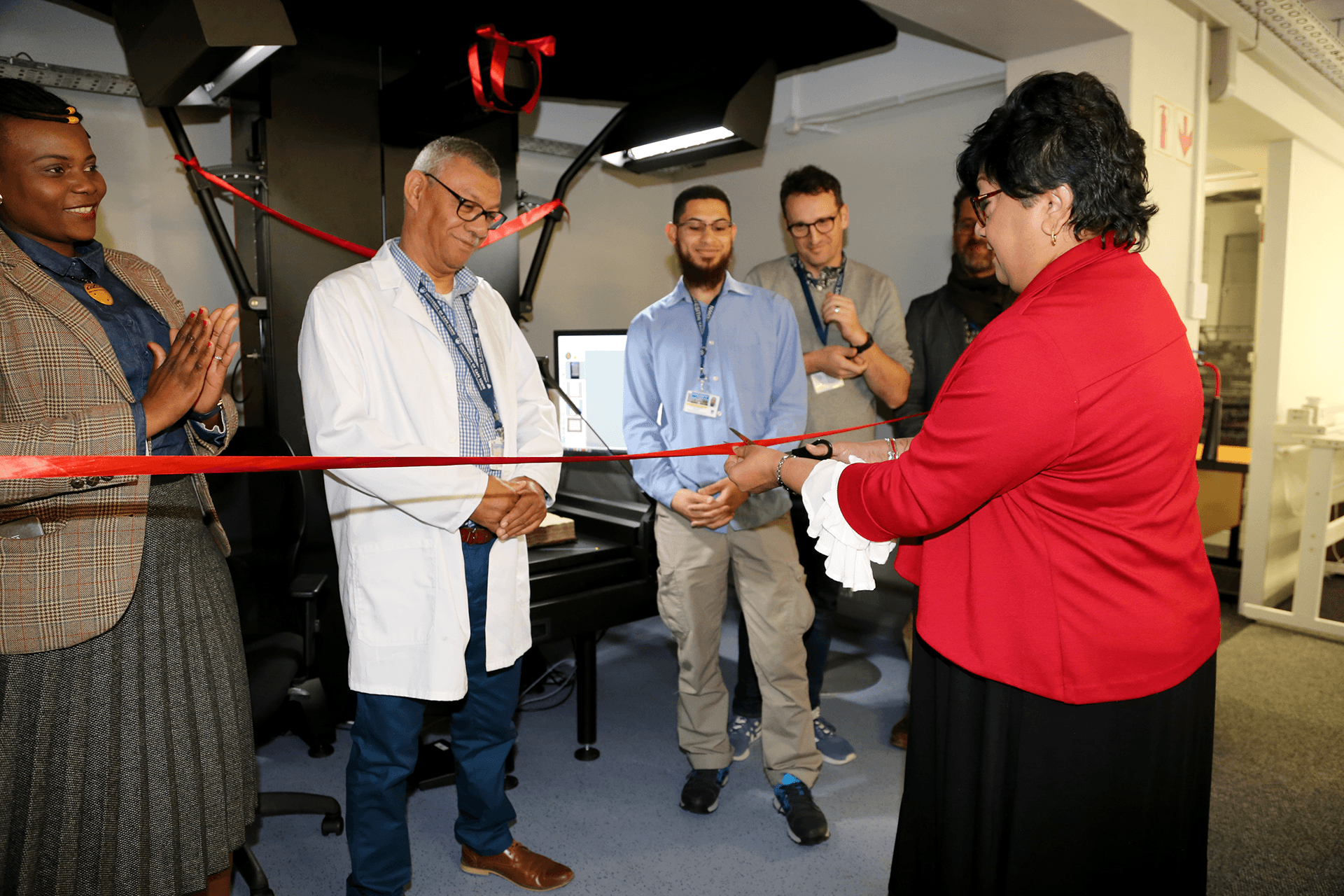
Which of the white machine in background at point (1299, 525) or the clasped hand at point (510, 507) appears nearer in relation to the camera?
the clasped hand at point (510, 507)

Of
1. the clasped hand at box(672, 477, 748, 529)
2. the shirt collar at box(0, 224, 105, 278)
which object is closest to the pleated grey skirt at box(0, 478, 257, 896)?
the shirt collar at box(0, 224, 105, 278)

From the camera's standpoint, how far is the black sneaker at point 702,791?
2.42 meters

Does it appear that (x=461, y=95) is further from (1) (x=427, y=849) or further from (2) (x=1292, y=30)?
(2) (x=1292, y=30)

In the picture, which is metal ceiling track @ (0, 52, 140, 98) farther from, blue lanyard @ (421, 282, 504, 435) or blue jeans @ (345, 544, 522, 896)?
blue jeans @ (345, 544, 522, 896)

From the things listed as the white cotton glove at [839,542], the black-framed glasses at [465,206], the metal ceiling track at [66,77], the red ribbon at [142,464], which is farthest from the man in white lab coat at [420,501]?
the metal ceiling track at [66,77]

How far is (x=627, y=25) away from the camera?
3.31m

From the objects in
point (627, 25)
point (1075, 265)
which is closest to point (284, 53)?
point (627, 25)

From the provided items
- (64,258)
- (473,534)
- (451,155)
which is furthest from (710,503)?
(64,258)

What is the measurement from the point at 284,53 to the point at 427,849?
2514 mm

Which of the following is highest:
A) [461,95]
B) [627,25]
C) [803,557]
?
[627,25]

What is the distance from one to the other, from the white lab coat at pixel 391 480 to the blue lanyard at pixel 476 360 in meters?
0.05

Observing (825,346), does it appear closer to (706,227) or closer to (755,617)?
(706,227)

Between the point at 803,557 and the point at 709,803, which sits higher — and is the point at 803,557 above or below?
above

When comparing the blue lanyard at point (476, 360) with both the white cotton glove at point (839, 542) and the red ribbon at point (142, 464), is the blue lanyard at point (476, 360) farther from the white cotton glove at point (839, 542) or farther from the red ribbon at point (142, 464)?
the white cotton glove at point (839, 542)
